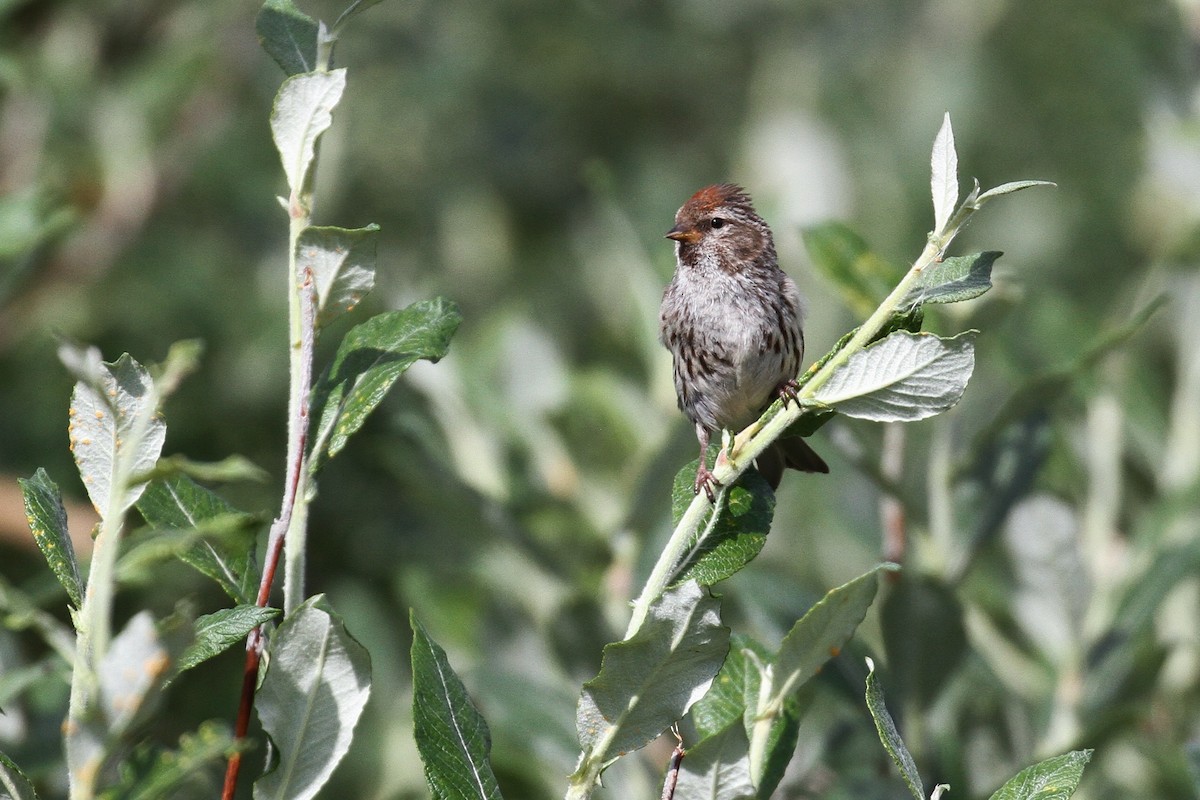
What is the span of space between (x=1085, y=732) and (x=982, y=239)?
181 inches

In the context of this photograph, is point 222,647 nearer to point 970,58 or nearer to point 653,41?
point 970,58

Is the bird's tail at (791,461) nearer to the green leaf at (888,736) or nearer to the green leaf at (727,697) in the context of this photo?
the green leaf at (727,697)

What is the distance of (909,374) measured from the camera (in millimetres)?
1584

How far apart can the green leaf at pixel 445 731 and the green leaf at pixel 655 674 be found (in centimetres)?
14

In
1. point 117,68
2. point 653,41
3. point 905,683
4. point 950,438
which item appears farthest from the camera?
point 653,41

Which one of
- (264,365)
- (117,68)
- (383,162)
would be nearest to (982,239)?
(383,162)

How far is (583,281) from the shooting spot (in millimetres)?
6230

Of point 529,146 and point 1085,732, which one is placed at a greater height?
point 1085,732

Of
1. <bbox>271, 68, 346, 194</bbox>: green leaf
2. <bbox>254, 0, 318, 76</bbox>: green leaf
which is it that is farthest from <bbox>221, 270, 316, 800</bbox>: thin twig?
<bbox>254, 0, 318, 76</bbox>: green leaf

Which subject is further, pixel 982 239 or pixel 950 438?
pixel 982 239

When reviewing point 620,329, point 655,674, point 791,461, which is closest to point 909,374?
point 655,674

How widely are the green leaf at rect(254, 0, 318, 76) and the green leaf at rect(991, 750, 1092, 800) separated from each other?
46.3 inches

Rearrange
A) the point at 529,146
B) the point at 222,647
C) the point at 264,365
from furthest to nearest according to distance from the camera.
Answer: the point at 529,146 < the point at 264,365 < the point at 222,647

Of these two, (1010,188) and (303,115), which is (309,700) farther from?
(1010,188)
